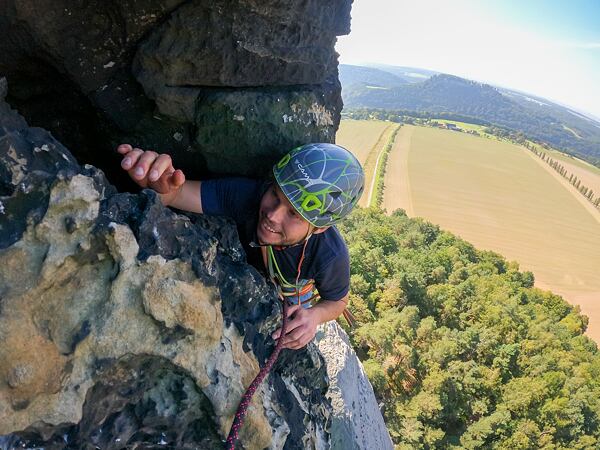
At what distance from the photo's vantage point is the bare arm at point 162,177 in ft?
8.39

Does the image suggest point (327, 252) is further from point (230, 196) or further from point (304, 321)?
point (230, 196)

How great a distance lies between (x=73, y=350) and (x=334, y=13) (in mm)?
2772

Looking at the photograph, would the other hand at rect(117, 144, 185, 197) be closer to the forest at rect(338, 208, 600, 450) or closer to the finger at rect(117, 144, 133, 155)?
the finger at rect(117, 144, 133, 155)

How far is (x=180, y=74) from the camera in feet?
9.30

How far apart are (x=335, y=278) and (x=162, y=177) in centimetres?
144

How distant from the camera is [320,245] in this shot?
324cm

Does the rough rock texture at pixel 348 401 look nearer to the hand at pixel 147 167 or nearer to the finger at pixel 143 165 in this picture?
the hand at pixel 147 167

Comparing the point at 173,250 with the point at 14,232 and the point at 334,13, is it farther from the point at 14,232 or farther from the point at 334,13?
the point at 334,13

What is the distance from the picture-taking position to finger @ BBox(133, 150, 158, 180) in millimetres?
2539

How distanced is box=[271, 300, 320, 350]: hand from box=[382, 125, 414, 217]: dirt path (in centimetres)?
4538

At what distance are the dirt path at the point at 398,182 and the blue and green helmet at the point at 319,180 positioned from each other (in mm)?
45478

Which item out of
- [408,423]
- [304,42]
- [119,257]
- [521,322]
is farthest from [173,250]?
[521,322]

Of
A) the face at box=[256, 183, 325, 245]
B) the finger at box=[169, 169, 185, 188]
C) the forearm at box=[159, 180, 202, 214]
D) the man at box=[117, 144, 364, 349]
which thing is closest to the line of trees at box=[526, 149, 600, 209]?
the man at box=[117, 144, 364, 349]

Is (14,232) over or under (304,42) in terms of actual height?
under
